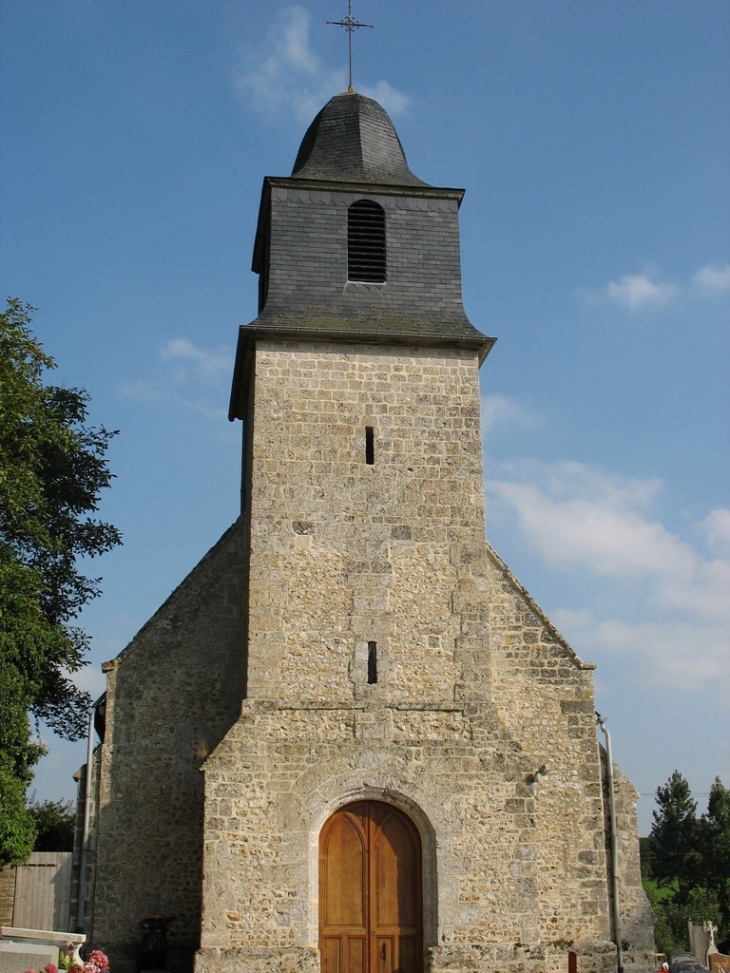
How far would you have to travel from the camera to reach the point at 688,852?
35.8 meters

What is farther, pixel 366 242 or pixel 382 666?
pixel 366 242

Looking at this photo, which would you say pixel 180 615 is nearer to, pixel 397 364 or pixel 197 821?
pixel 197 821

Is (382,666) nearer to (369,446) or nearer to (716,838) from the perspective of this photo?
(369,446)

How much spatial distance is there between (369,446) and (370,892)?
597 cm

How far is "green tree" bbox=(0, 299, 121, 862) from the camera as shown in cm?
1558

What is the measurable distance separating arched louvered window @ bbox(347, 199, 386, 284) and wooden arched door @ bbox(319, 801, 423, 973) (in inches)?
306

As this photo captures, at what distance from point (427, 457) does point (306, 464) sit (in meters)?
1.74

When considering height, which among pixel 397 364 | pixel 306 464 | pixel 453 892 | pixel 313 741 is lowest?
pixel 453 892

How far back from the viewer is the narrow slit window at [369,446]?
14891mm

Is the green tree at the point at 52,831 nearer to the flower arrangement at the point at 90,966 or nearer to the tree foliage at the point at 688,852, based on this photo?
the flower arrangement at the point at 90,966

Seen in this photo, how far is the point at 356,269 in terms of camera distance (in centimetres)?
1605

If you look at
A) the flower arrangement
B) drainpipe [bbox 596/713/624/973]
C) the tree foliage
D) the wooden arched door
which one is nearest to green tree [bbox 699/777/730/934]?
the tree foliage

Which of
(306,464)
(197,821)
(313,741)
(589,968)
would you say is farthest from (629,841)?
(306,464)

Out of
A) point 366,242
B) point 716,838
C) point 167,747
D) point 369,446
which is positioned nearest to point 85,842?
point 167,747
